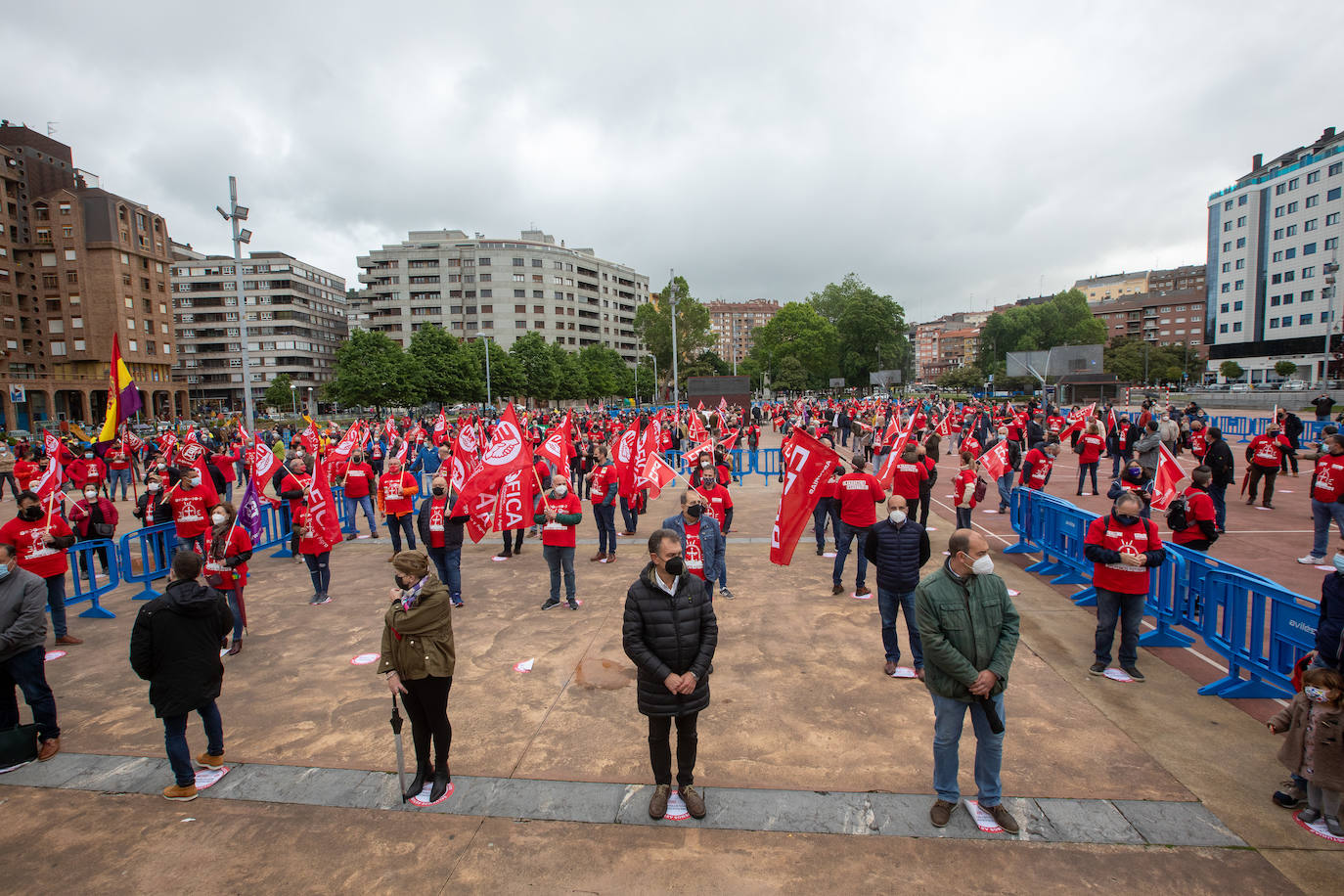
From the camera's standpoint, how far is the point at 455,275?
93688 millimetres

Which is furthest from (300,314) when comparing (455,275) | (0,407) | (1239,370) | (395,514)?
(1239,370)

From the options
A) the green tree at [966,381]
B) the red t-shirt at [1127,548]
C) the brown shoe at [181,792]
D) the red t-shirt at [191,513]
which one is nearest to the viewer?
the brown shoe at [181,792]

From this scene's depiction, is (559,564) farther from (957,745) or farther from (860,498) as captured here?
(957,745)

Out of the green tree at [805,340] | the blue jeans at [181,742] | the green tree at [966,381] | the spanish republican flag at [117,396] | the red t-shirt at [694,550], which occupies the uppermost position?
the green tree at [805,340]

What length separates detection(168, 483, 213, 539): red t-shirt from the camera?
9.66 m

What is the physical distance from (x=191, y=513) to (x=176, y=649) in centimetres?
630

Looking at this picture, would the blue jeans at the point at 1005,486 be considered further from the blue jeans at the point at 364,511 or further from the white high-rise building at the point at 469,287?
the white high-rise building at the point at 469,287

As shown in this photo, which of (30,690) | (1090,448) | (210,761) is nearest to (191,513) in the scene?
(30,690)

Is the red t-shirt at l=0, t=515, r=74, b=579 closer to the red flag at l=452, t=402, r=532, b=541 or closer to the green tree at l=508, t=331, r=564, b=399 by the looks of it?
the red flag at l=452, t=402, r=532, b=541

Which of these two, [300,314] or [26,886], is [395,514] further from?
[300,314]

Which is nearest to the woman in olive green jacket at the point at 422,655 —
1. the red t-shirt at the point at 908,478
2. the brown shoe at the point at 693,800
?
the brown shoe at the point at 693,800

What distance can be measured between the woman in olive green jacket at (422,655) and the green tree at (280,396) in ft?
307

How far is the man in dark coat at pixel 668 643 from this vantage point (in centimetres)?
414

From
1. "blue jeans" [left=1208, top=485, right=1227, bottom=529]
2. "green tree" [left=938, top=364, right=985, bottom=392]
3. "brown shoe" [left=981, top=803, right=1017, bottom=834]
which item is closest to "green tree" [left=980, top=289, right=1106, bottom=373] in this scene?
"green tree" [left=938, top=364, right=985, bottom=392]
